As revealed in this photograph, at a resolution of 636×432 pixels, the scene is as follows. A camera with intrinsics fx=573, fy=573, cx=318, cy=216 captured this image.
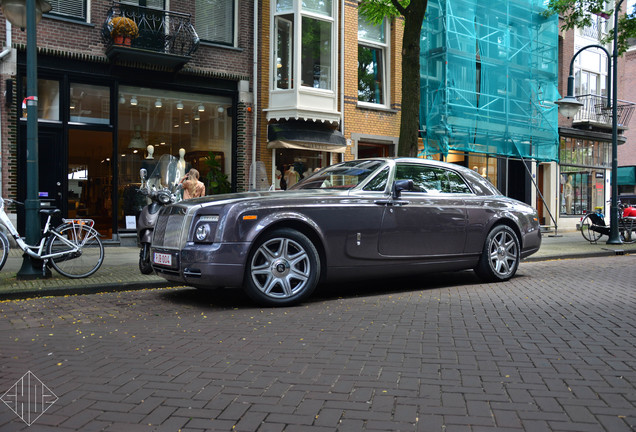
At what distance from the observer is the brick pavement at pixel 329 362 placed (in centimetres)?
293

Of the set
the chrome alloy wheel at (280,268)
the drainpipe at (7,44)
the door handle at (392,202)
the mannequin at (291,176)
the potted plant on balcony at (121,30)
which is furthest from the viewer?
the mannequin at (291,176)

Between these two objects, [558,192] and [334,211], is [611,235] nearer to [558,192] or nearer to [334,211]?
[558,192]

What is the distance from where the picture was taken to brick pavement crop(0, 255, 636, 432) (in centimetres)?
293

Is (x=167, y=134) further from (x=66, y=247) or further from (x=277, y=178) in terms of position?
(x=66, y=247)

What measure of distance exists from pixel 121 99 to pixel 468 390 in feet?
41.3

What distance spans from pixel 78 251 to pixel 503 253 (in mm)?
5981

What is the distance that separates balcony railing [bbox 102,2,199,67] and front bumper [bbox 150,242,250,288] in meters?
8.63

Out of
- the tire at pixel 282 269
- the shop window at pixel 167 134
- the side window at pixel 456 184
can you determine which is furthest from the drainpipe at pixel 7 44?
the side window at pixel 456 184

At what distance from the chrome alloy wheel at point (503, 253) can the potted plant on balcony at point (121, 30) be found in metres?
9.42

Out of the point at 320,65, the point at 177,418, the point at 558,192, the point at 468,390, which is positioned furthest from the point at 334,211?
the point at 558,192

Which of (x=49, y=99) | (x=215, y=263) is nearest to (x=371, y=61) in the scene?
(x=49, y=99)

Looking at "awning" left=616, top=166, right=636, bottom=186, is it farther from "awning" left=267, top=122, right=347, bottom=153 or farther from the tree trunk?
the tree trunk

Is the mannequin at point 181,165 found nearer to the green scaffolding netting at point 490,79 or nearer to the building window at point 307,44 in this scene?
the building window at point 307,44

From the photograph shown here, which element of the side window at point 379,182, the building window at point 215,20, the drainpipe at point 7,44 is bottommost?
the side window at point 379,182
